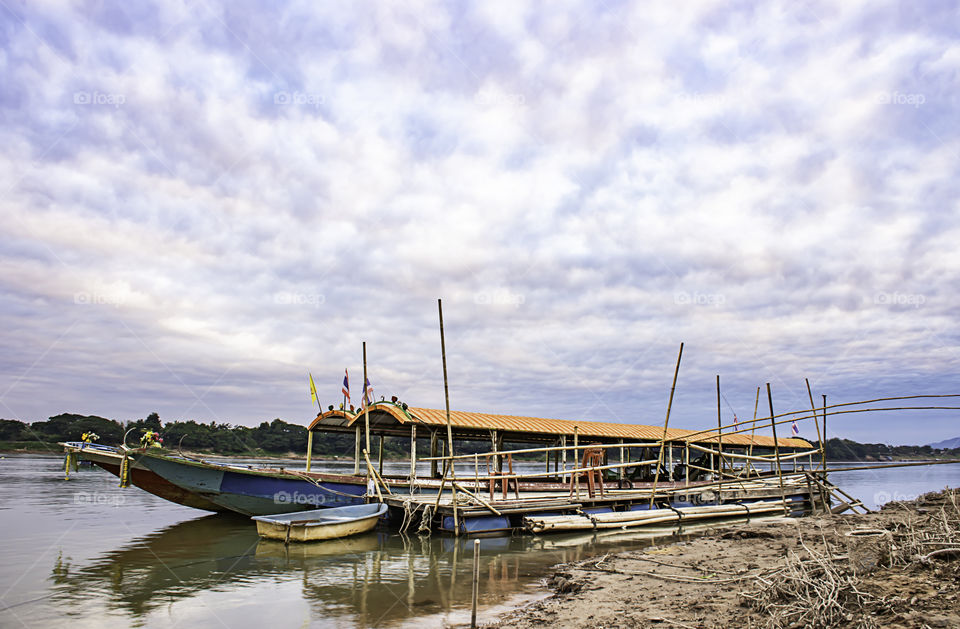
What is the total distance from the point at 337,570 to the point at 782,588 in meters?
8.03

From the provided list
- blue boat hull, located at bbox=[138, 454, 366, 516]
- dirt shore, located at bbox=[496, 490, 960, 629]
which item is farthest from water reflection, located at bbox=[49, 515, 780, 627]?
dirt shore, located at bbox=[496, 490, 960, 629]

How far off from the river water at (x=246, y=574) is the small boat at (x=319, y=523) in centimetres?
25

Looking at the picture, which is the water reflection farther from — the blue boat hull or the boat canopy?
the boat canopy

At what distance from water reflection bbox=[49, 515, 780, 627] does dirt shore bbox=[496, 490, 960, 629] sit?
1.53 m

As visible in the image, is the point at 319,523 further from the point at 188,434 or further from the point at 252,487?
the point at 188,434

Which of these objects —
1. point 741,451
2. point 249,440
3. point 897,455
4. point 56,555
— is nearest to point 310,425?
point 56,555

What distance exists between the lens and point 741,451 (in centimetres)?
3456

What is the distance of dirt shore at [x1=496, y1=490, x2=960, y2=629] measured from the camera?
4.77 m

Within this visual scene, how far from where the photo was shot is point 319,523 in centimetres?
1344

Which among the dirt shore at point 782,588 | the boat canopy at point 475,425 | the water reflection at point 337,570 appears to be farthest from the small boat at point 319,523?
the dirt shore at point 782,588

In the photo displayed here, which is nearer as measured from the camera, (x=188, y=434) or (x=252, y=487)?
(x=252, y=487)

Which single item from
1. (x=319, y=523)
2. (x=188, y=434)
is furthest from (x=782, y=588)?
(x=188, y=434)

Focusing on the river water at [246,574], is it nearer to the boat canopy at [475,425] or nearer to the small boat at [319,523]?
the small boat at [319,523]

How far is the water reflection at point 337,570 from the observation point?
841cm
